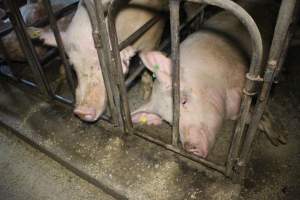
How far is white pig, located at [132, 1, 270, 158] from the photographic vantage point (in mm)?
1856

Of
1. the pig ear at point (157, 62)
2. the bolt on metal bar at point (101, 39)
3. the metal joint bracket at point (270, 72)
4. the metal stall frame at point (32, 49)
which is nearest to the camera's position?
the metal joint bracket at point (270, 72)

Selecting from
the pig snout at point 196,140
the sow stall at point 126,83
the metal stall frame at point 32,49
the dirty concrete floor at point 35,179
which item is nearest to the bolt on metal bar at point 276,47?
the sow stall at point 126,83

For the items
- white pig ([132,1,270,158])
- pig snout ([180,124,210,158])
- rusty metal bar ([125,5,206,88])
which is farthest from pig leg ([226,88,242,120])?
rusty metal bar ([125,5,206,88])

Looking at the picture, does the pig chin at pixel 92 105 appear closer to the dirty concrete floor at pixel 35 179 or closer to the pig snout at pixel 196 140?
the dirty concrete floor at pixel 35 179

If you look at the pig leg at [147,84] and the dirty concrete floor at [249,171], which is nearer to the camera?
the dirty concrete floor at [249,171]

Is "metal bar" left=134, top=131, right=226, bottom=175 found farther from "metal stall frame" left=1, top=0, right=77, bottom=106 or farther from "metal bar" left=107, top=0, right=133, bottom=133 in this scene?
"metal stall frame" left=1, top=0, right=77, bottom=106

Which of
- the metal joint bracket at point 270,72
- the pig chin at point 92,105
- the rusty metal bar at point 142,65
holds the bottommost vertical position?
the pig chin at point 92,105

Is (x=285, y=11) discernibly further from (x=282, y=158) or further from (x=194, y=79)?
(x=282, y=158)

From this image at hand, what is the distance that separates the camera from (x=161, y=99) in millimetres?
2000

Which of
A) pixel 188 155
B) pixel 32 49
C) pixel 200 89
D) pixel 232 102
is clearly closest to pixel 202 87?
pixel 200 89

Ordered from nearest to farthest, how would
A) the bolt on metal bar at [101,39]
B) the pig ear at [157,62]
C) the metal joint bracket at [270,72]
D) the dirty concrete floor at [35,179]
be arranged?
the metal joint bracket at [270,72]
the bolt on metal bar at [101,39]
the pig ear at [157,62]
the dirty concrete floor at [35,179]

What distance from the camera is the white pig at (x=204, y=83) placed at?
1856 millimetres

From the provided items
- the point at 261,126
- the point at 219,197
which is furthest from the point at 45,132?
the point at 261,126

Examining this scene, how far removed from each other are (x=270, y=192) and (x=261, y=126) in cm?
48
